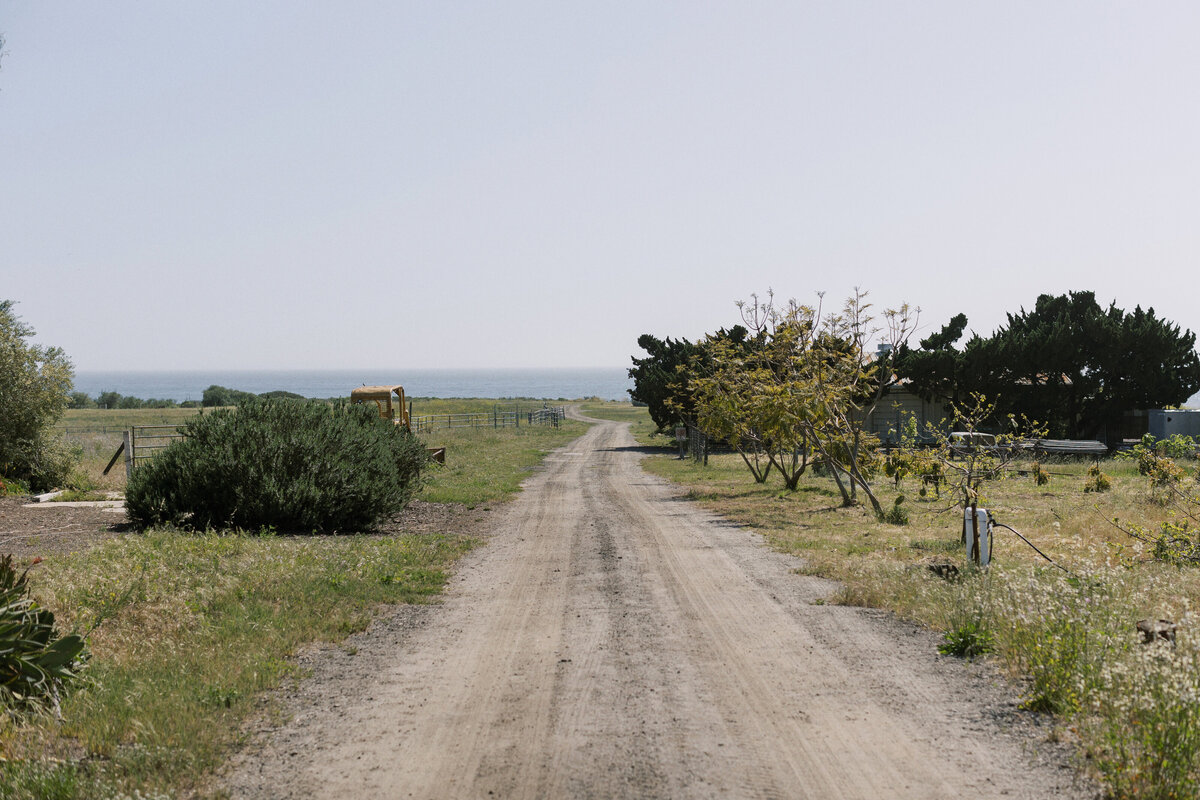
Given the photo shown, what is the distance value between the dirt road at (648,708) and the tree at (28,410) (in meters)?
15.3

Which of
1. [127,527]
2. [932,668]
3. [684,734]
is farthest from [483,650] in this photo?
[127,527]

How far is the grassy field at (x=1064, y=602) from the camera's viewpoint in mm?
4824

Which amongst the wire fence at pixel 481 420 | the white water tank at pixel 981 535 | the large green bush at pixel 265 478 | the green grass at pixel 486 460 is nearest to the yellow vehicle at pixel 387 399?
the green grass at pixel 486 460

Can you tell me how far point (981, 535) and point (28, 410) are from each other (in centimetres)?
2073

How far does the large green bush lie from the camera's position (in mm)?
14164

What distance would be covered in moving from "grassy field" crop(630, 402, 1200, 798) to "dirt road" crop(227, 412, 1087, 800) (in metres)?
0.33

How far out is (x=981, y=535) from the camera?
10.2 m

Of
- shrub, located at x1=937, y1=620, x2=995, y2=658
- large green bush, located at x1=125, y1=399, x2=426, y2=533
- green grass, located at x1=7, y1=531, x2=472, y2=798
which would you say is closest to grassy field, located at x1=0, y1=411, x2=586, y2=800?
green grass, located at x1=7, y1=531, x2=472, y2=798

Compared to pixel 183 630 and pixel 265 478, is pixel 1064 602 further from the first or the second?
pixel 265 478

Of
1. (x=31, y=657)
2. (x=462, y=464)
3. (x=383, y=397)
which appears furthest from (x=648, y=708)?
(x=383, y=397)

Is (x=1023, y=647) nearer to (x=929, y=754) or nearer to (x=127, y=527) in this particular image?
(x=929, y=754)

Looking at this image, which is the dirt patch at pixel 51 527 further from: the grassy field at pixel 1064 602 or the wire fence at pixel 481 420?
the wire fence at pixel 481 420

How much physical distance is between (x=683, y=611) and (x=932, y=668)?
2.81m

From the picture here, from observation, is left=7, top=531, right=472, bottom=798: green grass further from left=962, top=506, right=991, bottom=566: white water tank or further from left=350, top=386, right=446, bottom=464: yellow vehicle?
left=350, top=386, right=446, bottom=464: yellow vehicle
